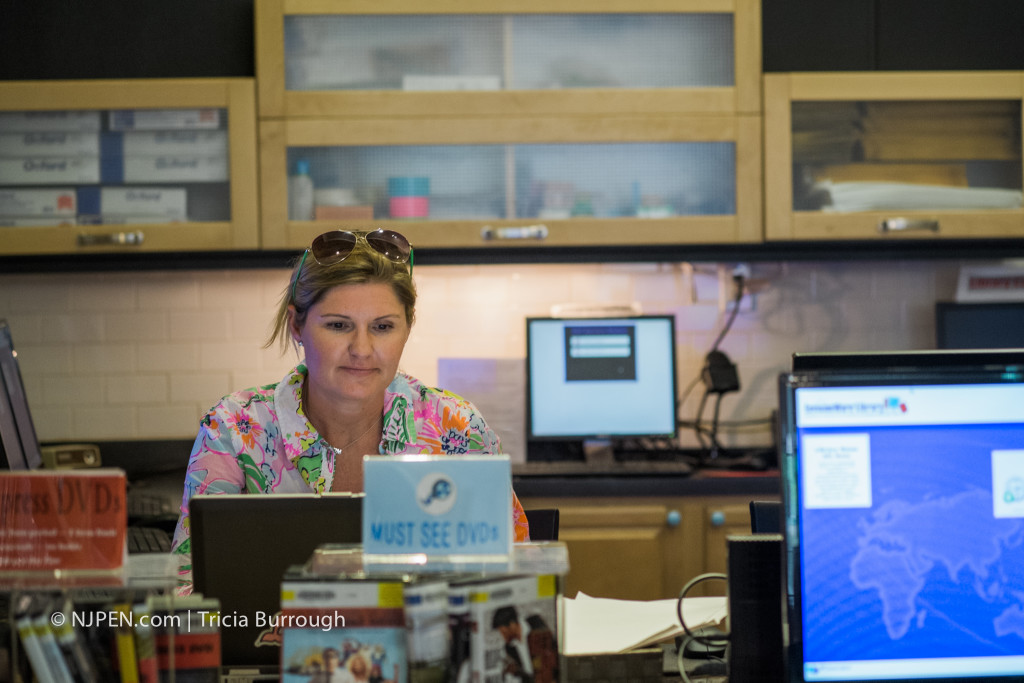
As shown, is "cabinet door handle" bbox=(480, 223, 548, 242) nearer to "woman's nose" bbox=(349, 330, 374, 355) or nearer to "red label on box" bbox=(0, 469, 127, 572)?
"woman's nose" bbox=(349, 330, 374, 355)

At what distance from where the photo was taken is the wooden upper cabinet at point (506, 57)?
9.13 ft

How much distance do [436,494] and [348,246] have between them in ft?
2.90

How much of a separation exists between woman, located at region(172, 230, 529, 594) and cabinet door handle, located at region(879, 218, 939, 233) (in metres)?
1.65

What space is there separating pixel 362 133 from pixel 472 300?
2.26ft

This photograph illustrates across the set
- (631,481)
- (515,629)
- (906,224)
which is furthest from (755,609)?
(906,224)

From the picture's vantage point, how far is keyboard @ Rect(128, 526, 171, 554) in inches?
85.4

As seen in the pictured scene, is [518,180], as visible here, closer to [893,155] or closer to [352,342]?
[893,155]

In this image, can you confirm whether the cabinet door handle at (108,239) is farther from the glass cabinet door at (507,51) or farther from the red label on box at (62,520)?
the red label on box at (62,520)

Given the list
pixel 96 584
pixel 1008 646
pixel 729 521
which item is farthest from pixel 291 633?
pixel 729 521

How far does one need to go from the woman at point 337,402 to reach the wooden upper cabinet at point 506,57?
47.8 inches

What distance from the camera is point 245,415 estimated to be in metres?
1.61

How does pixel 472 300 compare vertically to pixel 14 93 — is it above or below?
below

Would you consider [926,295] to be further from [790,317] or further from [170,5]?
[170,5]

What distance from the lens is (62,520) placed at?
2.68 ft
